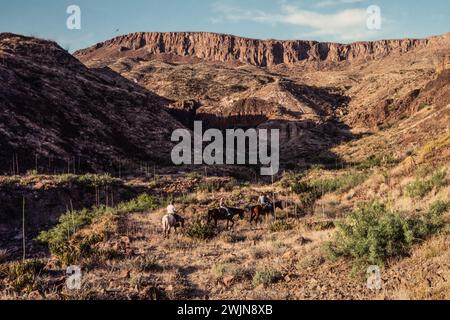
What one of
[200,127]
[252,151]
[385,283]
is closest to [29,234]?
[385,283]

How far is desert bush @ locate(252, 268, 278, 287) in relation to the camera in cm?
999

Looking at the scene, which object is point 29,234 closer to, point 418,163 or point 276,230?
point 276,230

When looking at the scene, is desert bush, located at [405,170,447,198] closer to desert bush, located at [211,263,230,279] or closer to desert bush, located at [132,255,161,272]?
desert bush, located at [211,263,230,279]

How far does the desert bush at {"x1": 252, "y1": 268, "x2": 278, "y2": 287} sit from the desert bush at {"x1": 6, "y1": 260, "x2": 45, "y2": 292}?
5095 millimetres

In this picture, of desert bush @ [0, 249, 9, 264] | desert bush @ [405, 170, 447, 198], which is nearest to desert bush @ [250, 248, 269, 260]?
desert bush @ [405, 170, 447, 198]

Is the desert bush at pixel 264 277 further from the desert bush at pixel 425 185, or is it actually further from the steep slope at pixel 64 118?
the steep slope at pixel 64 118

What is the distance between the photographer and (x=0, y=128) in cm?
3288

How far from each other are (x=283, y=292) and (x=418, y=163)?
1435cm

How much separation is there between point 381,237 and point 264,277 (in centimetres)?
306

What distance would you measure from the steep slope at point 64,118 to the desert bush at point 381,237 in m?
25.5

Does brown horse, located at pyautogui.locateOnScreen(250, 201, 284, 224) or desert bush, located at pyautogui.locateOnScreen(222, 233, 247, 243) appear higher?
brown horse, located at pyautogui.locateOnScreen(250, 201, 284, 224)

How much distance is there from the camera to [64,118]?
40219 mm

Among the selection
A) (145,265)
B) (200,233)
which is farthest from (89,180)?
(145,265)

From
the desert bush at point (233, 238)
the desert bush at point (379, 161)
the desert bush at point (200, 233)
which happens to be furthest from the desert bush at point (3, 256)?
the desert bush at point (379, 161)
